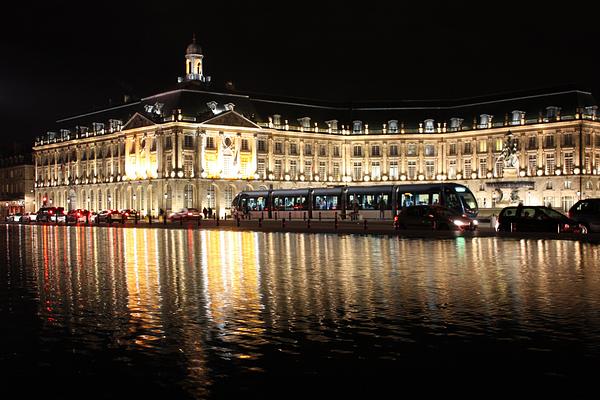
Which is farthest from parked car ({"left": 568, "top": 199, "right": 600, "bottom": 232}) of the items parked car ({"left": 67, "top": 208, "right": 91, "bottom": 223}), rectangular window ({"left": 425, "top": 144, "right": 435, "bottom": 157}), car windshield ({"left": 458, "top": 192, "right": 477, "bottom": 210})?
rectangular window ({"left": 425, "top": 144, "right": 435, "bottom": 157})

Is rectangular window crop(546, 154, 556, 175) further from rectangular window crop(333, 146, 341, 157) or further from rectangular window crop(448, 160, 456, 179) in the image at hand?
rectangular window crop(333, 146, 341, 157)

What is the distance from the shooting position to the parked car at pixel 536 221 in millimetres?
40531

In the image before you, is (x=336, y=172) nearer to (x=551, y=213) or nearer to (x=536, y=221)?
(x=551, y=213)

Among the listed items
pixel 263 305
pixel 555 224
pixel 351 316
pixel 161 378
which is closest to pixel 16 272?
pixel 263 305

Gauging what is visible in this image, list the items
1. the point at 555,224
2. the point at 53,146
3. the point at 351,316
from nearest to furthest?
the point at 351,316
the point at 555,224
the point at 53,146

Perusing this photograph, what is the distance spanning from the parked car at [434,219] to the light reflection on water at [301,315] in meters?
20.3

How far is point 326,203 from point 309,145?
153ft

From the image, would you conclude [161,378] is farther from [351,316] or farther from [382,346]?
[351,316]

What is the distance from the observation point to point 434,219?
47.1 m

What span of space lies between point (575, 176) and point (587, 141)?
5.57m

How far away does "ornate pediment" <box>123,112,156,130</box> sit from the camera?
11176 centimetres

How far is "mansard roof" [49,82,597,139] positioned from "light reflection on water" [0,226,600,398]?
86020 mm

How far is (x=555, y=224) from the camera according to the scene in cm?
4081

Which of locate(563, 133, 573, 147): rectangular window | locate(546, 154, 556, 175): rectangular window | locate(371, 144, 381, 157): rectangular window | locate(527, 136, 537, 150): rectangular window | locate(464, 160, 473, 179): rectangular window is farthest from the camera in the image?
locate(371, 144, 381, 157): rectangular window
